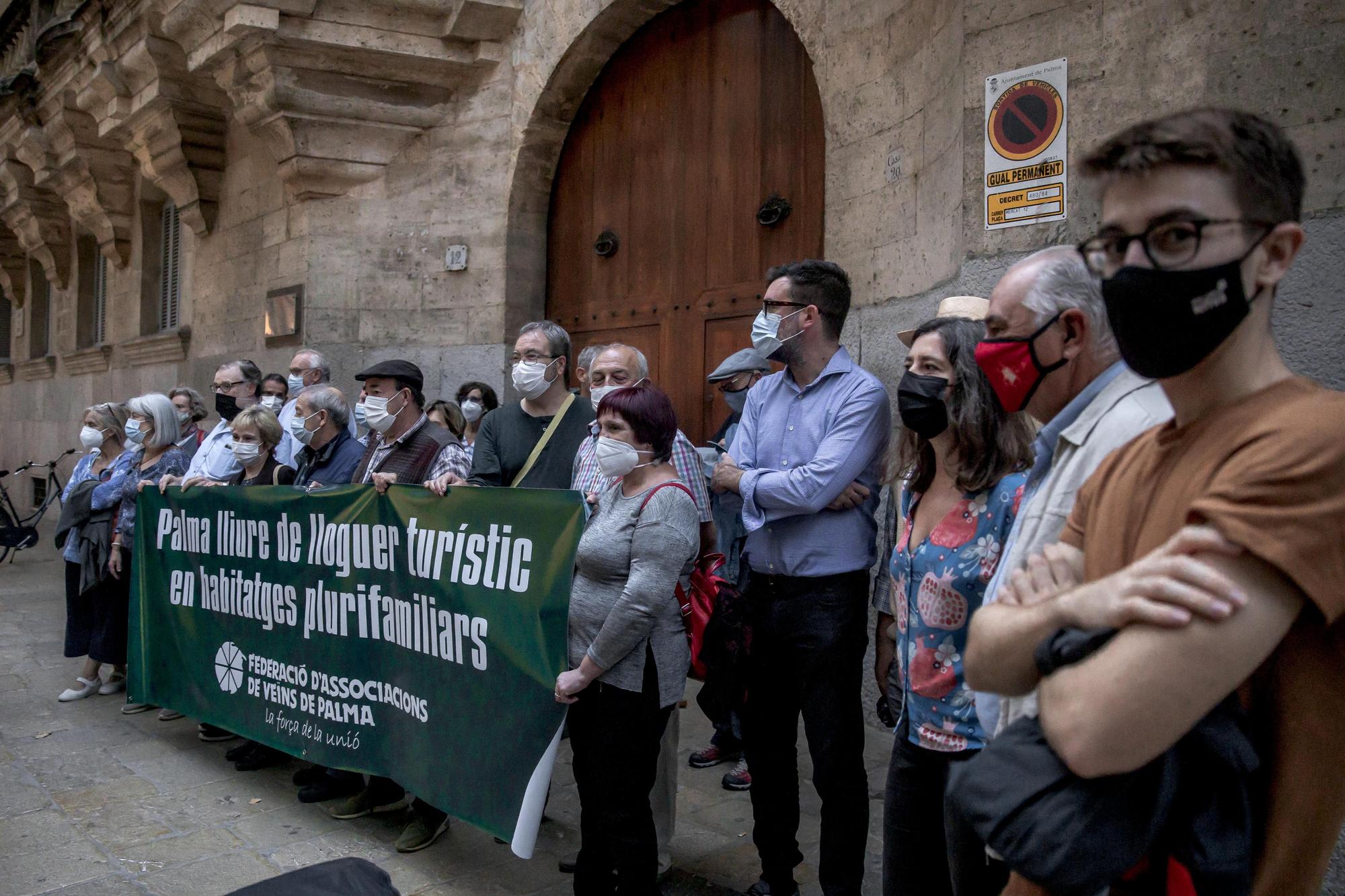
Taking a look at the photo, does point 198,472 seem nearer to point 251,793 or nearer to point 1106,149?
point 251,793

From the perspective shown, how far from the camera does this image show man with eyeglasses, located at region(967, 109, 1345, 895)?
39.0 inches

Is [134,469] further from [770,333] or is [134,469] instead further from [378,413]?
[770,333]

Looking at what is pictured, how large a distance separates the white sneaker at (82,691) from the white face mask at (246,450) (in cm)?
209

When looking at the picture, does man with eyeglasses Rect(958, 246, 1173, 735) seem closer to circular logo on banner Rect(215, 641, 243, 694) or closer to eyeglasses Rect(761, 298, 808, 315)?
eyeglasses Rect(761, 298, 808, 315)

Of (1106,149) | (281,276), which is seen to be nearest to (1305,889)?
(1106,149)

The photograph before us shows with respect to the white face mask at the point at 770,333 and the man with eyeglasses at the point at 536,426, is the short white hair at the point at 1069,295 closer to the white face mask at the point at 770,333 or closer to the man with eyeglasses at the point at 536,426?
the white face mask at the point at 770,333

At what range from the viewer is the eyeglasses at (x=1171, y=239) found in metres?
1.10

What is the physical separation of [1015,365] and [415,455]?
300 cm

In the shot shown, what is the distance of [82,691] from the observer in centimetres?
589

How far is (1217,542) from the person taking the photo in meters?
1.00

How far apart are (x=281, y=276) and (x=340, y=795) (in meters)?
6.03

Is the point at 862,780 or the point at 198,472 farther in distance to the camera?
the point at 198,472

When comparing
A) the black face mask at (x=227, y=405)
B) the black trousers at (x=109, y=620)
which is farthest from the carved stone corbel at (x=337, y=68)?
the black trousers at (x=109, y=620)

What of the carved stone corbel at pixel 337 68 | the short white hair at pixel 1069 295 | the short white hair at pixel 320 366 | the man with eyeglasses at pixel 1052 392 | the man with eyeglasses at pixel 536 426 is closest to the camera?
the man with eyeglasses at pixel 1052 392
